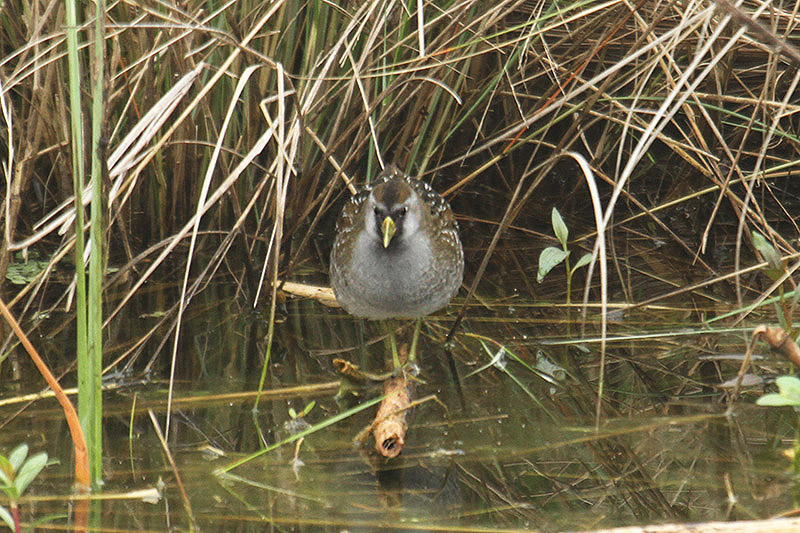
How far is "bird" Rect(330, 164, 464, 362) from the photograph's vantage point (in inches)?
130

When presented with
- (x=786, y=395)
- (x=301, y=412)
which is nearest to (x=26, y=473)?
(x=301, y=412)

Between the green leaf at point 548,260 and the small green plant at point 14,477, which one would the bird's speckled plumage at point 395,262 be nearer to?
the green leaf at point 548,260

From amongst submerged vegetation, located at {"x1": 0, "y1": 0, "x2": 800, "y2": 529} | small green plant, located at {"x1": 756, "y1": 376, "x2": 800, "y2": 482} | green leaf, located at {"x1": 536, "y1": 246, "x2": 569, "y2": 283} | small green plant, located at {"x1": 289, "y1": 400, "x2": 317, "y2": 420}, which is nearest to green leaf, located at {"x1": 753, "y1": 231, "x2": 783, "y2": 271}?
submerged vegetation, located at {"x1": 0, "y1": 0, "x2": 800, "y2": 529}

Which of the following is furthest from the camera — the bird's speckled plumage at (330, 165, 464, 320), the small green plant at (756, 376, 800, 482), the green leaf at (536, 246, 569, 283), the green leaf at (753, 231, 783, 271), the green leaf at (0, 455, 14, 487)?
the green leaf at (536, 246, 569, 283)

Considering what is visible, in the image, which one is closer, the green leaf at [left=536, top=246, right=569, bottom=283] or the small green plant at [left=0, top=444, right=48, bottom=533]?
the small green plant at [left=0, top=444, right=48, bottom=533]

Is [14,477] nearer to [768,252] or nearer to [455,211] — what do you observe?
[768,252]

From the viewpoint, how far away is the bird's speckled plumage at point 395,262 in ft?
10.9

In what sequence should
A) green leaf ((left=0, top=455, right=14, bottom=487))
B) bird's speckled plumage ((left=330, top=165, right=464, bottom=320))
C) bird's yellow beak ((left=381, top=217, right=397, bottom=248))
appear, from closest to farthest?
1. green leaf ((left=0, top=455, right=14, bottom=487))
2. bird's yellow beak ((left=381, top=217, right=397, bottom=248))
3. bird's speckled plumage ((left=330, top=165, right=464, bottom=320))

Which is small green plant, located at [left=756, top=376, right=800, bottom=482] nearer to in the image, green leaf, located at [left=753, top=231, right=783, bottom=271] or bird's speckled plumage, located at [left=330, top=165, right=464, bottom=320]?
green leaf, located at [left=753, top=231, right=783, bottom=271]

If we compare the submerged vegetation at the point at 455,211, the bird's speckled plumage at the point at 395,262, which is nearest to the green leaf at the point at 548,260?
the submerged vegetation at the point at 455,211

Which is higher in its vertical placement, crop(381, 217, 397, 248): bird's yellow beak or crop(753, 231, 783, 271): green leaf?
crop(381, 217, 397, 248): bird's yellow beak

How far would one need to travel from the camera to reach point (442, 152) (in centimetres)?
→ 456

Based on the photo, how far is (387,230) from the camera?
3225mm

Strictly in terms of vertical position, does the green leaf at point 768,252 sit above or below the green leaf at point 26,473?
below
